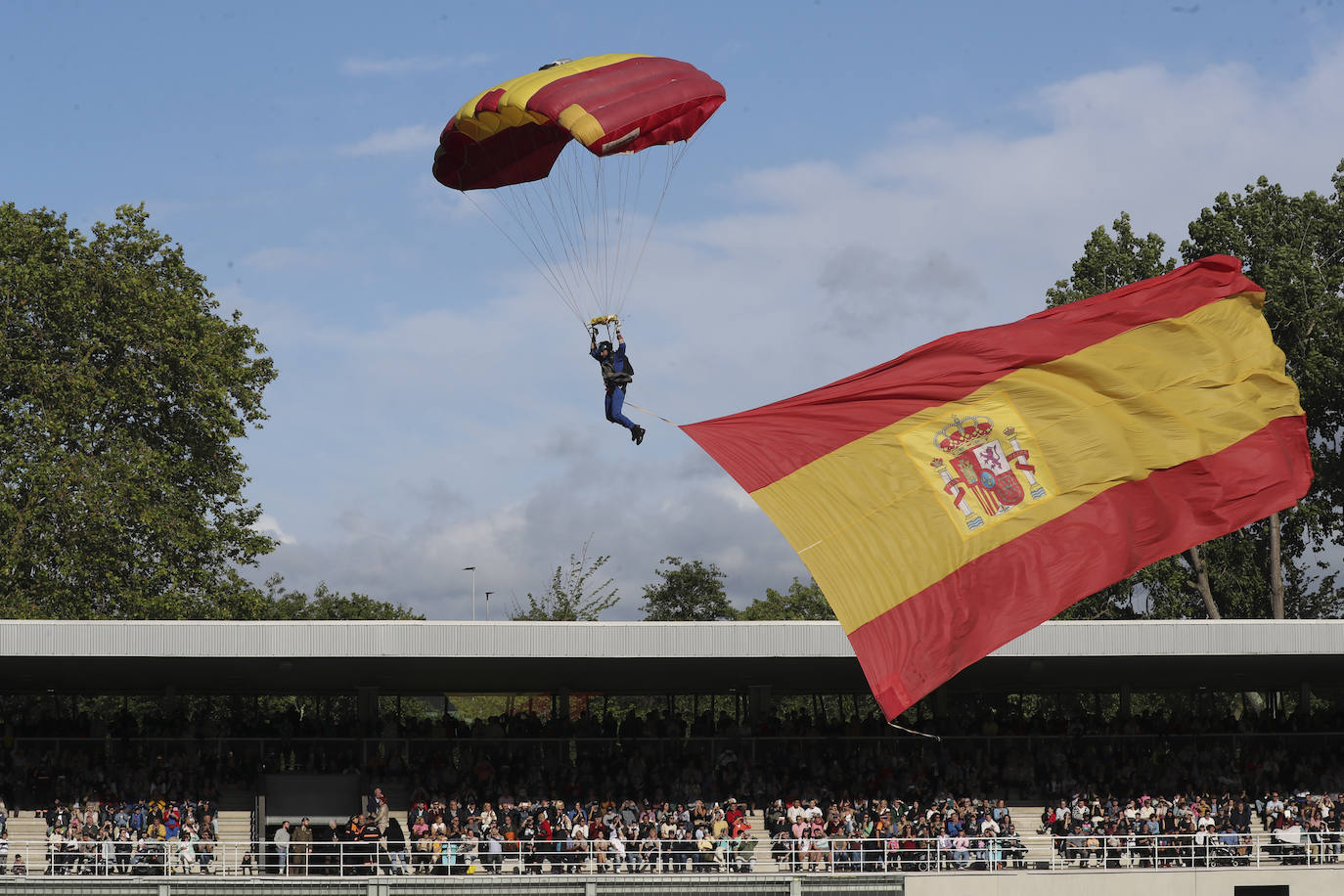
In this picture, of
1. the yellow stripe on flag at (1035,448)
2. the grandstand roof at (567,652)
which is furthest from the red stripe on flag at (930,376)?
the grandstand roof at (567,652)

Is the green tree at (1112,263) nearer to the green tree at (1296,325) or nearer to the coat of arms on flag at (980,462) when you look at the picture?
the green tree at (1296,325)

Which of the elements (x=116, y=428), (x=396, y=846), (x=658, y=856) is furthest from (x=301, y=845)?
(x=116, y=428)

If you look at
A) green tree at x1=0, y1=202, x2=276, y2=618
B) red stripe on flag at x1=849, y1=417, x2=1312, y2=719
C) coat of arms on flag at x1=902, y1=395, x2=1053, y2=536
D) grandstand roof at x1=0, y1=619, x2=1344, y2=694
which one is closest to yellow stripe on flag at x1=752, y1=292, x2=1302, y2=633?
coat of arms on flag at x1=902, y1=395, x2=1053, y2=536

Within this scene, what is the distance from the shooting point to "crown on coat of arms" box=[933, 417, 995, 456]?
1634 centimetres

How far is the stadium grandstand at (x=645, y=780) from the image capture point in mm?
24891

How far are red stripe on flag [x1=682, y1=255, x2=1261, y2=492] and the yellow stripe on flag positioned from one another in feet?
0.46

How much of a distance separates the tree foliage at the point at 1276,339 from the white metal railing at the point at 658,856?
25.0 meters

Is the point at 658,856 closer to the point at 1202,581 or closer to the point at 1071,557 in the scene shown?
the point at 1071,557

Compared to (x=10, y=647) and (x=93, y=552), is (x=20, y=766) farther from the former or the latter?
(x=93, y=552)

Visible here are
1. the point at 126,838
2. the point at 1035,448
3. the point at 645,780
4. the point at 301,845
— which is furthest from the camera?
the point at 645,780

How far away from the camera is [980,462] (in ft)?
53.3

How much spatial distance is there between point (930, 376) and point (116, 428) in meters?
36.1

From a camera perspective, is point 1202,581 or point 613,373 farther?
point 1202,581

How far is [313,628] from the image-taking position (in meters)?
27.0
